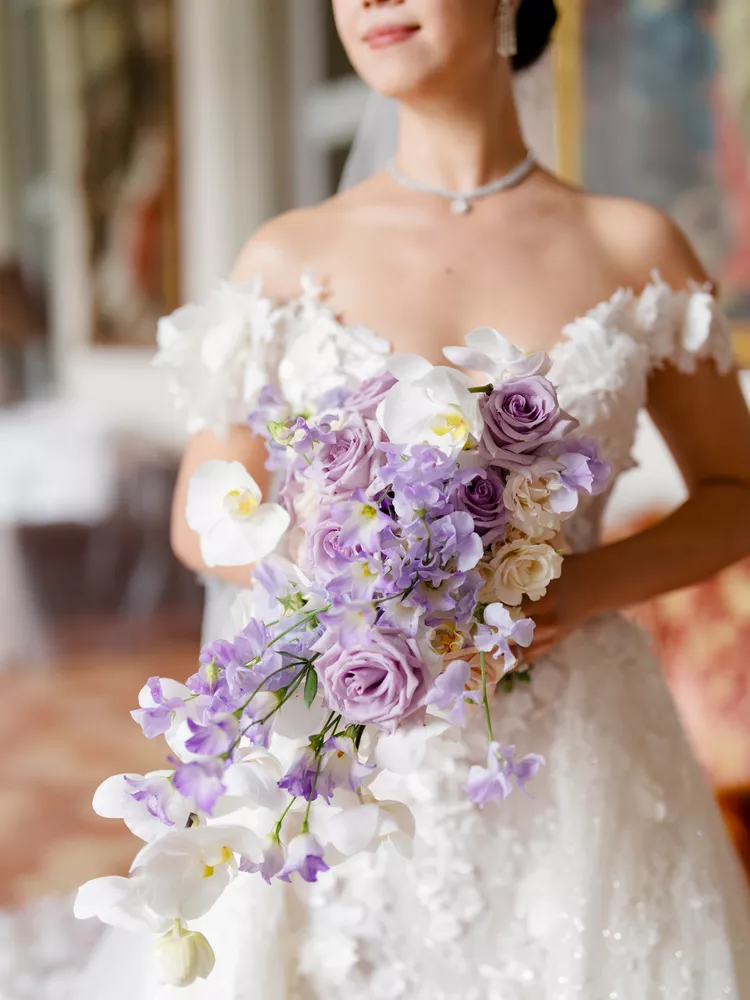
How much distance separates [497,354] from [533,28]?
85 centimetres

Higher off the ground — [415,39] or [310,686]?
[415,39]

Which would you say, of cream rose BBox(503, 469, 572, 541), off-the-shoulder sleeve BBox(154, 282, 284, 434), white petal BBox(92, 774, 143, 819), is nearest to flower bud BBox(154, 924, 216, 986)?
white petal BBox(92, 774, 143, 819)

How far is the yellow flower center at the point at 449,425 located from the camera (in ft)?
2.93

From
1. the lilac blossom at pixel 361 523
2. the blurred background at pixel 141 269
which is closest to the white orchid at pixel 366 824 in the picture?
the lilac blossom at pixel 361 523

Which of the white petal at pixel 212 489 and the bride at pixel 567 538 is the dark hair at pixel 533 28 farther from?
the white petal at pixel 212 489

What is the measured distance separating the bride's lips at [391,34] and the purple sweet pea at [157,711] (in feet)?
2.81

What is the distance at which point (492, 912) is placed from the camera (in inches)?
49.8

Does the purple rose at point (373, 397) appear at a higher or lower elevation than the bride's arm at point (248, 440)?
higher

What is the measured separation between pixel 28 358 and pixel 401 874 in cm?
681

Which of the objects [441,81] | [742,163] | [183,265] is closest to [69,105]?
[183,265]

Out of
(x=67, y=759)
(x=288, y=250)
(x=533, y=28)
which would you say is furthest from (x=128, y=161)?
(x=288, y=250)

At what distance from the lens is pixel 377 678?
0.85 m

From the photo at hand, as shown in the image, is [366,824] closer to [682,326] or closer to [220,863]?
[220,863]

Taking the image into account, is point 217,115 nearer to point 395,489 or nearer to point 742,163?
point 742,163
